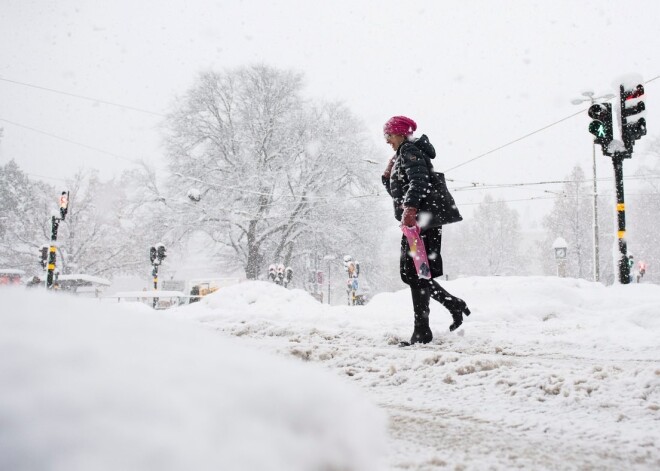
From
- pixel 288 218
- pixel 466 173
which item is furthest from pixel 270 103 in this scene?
pixel 466 173

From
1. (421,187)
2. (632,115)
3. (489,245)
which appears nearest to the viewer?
(421,187)

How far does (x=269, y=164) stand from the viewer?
27688 mm

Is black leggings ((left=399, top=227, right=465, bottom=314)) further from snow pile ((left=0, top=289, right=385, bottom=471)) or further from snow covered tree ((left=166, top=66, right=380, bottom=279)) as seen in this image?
snow covered tree ((left=166, top=66, right=380, bottom=279))

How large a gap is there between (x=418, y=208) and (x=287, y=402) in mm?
3043

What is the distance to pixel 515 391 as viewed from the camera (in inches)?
76.3

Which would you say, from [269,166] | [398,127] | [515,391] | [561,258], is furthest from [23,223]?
[515,391]

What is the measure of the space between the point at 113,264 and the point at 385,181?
123 ft

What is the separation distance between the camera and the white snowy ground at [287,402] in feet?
1.85

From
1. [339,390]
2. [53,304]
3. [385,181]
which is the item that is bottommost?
[339,390]

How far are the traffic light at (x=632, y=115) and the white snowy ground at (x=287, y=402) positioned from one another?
534cm

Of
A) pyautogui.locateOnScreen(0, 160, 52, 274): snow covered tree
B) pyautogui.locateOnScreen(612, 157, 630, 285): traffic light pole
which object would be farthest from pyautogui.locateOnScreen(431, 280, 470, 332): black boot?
pyautogui.locateOnScreen(0, 160, 52, 274): snow covered tree

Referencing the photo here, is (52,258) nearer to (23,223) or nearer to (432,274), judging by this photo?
(432,274)

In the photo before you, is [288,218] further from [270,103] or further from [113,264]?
[113,264]

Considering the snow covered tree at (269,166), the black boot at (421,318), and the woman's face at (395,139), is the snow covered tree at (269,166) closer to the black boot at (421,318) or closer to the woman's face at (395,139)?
the woman's face at (395,139)
